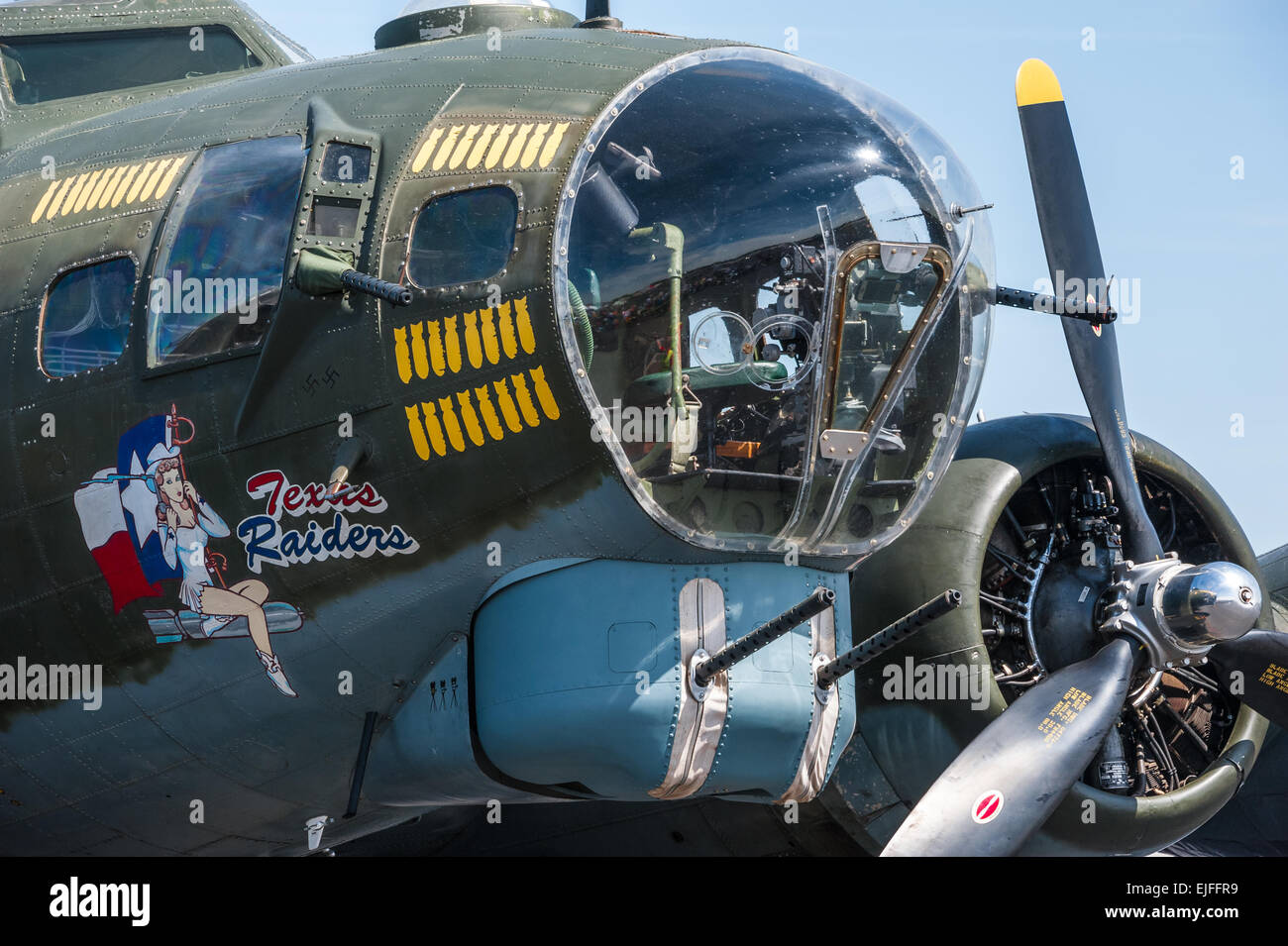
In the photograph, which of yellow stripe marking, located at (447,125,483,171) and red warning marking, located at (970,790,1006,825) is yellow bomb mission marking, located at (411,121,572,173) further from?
red warning marking, located at (970,790,1006,825)

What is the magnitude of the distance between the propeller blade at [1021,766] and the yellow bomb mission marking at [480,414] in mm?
3101

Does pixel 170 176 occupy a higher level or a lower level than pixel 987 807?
higher

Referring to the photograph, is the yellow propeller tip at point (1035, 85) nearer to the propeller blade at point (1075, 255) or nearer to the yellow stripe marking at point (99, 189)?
the propeller blade at point (1075, 255)

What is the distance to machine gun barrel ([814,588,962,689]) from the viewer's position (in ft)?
24.0

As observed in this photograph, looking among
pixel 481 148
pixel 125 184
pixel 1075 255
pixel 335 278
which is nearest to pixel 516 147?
pixel 481 148

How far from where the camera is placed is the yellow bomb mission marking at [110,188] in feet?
29.3

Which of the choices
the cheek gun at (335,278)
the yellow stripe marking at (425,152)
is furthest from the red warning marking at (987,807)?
the yellow stripe marking at (425,152)

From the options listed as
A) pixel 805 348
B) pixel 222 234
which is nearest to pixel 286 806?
pixel 222 234

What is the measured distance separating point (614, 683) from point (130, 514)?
264 centimetres

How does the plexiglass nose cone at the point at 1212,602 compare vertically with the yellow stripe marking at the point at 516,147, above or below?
below

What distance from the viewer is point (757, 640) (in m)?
7.83

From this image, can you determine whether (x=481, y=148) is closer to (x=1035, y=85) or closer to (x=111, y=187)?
(x=111, y=187)

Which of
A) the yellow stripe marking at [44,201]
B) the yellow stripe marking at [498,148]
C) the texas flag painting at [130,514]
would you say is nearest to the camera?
the yellow stripe marking at [498,148]

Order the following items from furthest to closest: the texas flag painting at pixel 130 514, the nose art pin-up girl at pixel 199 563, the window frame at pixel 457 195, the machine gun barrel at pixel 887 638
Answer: the texas flag painting at pixel 130 514 → the nose art pin-up girl at pixel 199 563 → the window frame at pixel 457 195 → the machine gun barrel at pixel 887 638
